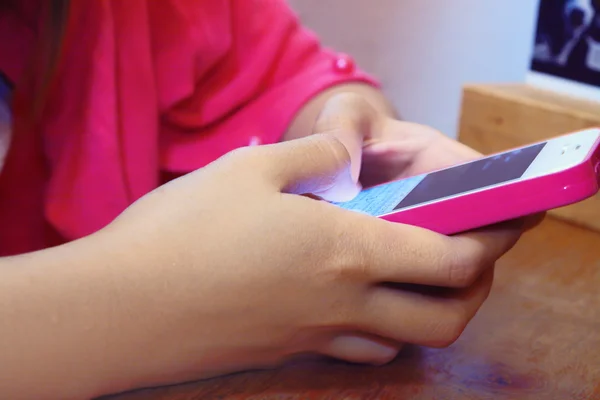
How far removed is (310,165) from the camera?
31cm

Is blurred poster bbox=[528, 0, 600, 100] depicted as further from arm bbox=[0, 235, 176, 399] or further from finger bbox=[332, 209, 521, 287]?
arm bbox=[0, 235, 176, 399]

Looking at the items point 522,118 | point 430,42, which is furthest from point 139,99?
point 430,42

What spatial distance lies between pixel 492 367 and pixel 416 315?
55 mm

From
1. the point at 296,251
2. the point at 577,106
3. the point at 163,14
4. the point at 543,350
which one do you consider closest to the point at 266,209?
the point at 296,251

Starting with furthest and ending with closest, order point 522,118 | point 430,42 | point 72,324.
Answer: point 430,42 < point 522,118 < point 72,324

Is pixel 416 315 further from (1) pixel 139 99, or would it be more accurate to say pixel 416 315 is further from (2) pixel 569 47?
(2) pixel 569 47

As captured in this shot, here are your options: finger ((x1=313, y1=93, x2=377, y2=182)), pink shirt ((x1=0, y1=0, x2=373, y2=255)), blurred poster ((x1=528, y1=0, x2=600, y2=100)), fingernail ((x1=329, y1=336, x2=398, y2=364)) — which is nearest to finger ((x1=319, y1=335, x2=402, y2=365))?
fingernail ((x1=329, y1=336, x2=398, y2=364))

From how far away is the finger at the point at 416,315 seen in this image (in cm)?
30

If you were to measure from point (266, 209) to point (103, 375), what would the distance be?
→ 0.32 feet

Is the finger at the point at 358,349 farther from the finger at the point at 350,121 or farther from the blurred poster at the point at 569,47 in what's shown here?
the blurred poster at the point at 569,47

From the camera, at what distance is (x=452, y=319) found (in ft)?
1.02

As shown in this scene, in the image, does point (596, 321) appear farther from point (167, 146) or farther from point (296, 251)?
point (167, 146)

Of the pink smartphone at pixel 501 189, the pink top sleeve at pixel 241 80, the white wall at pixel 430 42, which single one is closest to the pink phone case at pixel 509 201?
the pink smartphone at pixel 501 189

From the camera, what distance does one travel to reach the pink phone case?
0.28 metres
